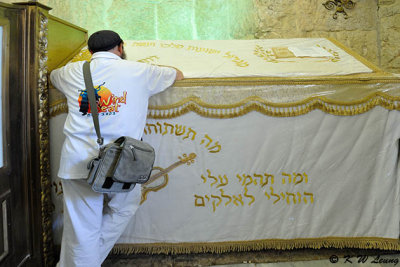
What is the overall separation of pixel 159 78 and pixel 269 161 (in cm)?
89

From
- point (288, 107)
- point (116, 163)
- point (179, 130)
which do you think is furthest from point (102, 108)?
point (288, 107)

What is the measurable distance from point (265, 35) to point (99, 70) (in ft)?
7.29

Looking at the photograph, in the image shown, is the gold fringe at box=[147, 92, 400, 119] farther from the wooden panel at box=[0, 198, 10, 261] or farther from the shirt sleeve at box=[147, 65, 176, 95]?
the wooden panel at box=[0, 198, 10, 261]

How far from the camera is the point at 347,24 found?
3.18m

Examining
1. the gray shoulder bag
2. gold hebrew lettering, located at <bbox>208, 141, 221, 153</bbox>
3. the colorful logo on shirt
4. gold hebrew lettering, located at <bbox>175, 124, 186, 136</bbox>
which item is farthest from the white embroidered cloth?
the gray shoulder bag

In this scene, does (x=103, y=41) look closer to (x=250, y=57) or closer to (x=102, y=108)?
(x=102, y=108)

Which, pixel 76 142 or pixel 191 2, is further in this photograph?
pixel 191 2

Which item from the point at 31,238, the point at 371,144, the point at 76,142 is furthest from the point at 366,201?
the point at 31,238

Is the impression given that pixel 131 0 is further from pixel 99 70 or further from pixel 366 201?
pixel 366 201

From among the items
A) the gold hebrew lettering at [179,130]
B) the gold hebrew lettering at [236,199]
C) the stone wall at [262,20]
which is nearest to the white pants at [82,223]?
the gold hebrew lettering at [179,130]

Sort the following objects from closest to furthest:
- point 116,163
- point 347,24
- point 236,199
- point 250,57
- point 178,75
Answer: point 116,163
point 178,75
point 236,199
point 250,57
point 347,24

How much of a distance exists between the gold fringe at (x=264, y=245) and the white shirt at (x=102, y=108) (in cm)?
79

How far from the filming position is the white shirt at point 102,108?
151cm

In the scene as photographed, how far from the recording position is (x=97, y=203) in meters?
1.58
